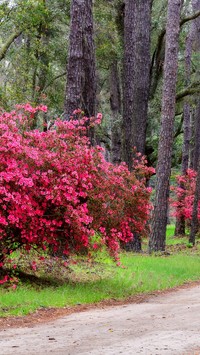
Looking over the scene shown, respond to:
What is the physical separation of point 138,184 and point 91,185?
4.65 ft

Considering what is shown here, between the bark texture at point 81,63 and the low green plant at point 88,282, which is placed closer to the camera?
the low green plant at point 88,282

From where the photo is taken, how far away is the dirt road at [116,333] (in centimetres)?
643

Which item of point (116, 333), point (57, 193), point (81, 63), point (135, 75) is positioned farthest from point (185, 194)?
point (116, 333)

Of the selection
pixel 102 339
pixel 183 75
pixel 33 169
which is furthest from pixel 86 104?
pixel 183 75

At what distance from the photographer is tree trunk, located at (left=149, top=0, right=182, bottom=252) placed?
17.7 m

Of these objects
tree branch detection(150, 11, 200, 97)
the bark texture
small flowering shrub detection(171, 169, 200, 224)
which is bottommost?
small flowering shrub detection(171, 169, 200, 224)

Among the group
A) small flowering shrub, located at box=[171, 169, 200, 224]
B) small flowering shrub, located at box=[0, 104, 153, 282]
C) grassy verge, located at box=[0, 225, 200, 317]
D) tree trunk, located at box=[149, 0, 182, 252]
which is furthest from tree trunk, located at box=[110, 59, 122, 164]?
small flowering shrub, located at box=[0, 104, 153, 282]

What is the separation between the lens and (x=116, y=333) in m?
7.43

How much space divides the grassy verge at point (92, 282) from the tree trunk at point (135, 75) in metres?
5.16

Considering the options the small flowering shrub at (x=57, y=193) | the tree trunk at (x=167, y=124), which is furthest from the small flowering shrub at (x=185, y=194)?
the small flowering shrub at (x=57, y=193)

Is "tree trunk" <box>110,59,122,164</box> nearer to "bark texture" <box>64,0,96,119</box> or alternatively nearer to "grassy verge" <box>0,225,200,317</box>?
"bark texture" <box>64,0,96,119</box>

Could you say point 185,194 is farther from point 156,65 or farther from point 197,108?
point 156,65

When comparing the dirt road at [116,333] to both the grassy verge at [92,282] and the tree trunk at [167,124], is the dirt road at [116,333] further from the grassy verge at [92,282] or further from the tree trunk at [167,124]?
the tree trunk at [167,124]

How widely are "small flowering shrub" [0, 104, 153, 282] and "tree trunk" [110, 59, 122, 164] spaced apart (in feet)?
48.0
